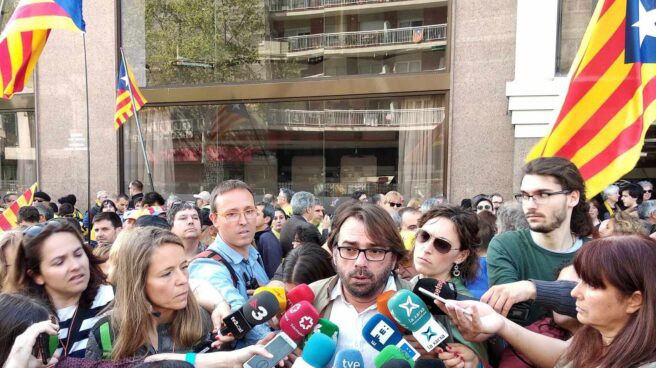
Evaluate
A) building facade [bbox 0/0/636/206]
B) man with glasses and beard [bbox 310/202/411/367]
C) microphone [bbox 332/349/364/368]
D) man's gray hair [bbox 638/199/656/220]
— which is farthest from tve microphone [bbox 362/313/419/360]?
building facade [bbox 0/0/636/206]

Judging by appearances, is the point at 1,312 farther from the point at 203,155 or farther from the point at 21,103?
the point at 21,103

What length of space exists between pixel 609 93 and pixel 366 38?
7.69 m

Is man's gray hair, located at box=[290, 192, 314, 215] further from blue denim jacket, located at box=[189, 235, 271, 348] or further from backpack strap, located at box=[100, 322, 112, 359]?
backpack strap, located at box=[100, 322, 112, 359]

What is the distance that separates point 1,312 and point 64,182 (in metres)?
12.1

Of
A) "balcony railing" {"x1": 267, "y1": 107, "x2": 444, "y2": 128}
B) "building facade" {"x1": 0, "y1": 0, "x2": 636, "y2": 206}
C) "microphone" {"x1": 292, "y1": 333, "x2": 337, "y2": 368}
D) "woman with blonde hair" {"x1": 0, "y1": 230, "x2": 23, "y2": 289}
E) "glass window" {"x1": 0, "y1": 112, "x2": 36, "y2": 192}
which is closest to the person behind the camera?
"microphone" {"x1": 292, "y1": 333, "x2": 337, "y2": 368}

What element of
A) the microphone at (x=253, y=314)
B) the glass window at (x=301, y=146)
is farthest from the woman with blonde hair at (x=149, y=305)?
the glass window at (x=301, y=146)

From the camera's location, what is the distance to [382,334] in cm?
194

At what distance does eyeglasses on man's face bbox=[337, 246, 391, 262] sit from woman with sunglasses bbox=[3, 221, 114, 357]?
1.42 metres

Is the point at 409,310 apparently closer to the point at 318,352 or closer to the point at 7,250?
the point at 318,352

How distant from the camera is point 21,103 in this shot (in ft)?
44.1

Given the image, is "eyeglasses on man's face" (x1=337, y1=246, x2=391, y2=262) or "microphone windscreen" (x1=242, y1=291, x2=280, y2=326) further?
"eyeglasses on man's face" (x1=337, y1=246, x2=391, y2=262)

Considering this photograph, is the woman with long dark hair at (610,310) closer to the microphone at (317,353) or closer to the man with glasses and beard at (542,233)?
the microphone at (317,353)

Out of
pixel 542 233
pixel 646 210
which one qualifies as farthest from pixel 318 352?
pixel 646 210

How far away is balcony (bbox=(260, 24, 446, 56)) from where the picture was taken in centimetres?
1020
